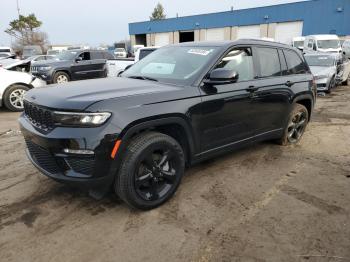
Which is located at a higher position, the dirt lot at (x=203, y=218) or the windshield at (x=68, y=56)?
the windshield at (x=68, y=56)

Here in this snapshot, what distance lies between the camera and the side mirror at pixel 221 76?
3.46 m

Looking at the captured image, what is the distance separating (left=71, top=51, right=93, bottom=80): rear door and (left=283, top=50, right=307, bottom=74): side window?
32.3 feet

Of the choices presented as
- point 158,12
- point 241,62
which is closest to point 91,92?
point 241,62

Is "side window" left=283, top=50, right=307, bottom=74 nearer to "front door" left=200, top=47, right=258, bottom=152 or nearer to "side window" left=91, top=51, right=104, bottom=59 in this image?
"front door" left=200, top=47, right=258, bottom=152

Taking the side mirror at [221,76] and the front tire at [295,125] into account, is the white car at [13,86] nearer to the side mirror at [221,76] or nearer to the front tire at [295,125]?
the side mirror at [221,76]

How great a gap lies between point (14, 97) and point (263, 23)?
33.2 metres

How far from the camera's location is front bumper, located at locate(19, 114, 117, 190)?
2.81m

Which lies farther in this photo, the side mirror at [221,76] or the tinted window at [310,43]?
the tinted window at [310,43]

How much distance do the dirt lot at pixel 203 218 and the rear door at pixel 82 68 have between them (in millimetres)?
8885

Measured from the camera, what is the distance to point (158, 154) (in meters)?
3.34

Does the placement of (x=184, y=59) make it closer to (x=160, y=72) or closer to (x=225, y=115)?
(x=160, y=72)

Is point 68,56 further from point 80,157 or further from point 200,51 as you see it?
point 80,157

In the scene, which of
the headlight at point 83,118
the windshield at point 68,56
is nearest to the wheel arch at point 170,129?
the headlight at point 83,118

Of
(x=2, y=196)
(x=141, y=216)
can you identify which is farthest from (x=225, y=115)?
(x=2, y=196)
